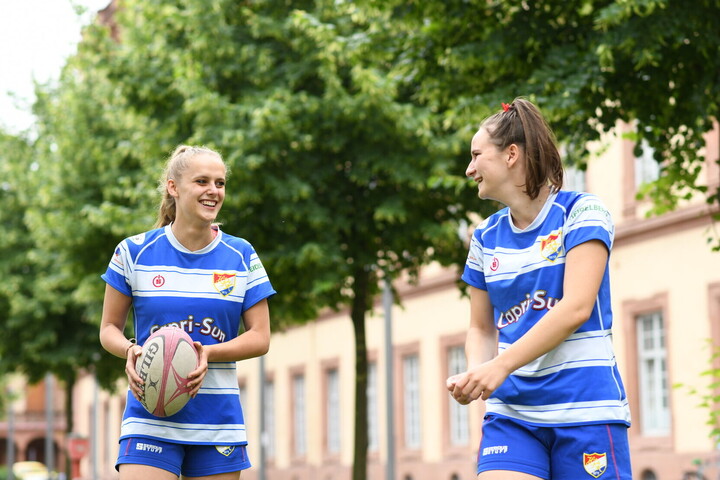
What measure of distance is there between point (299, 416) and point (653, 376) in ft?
63.0

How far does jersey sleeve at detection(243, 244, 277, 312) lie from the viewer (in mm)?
5523

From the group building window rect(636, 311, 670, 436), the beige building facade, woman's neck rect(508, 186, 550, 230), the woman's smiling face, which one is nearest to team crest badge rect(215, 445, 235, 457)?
the woman's smiling face

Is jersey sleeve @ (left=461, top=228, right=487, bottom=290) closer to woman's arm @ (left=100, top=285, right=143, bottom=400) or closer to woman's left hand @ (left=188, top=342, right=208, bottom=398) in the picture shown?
woman's left hand @ (left=188, top=342, right=208, bottom=398)

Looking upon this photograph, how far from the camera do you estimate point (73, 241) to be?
69.7 ft

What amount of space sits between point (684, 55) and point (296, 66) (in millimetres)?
6702

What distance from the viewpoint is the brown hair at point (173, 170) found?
5492 mm

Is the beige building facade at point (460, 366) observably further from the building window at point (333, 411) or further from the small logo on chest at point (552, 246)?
the small logo on chest at point (552, 246)

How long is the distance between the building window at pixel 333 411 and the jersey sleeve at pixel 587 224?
34.7m

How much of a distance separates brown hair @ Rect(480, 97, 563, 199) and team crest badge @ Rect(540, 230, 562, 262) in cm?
17

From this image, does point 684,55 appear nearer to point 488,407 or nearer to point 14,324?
point 488,407

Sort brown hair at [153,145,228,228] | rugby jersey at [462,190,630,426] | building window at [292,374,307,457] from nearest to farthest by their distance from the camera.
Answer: rugby jersey at [462,190,630,426] → brown hair at [153,145,228,228] → building window at [292,374,307,457]

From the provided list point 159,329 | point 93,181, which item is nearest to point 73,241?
point 93,181

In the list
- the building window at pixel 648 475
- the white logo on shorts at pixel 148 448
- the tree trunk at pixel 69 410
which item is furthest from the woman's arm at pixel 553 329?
the tree trunk at pixel 69 410

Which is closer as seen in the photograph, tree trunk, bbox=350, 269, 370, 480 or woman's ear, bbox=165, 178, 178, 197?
woman's ear, bbox=165, 178, 178, 197
